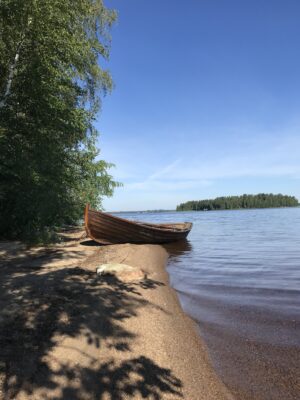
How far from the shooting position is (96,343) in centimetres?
466

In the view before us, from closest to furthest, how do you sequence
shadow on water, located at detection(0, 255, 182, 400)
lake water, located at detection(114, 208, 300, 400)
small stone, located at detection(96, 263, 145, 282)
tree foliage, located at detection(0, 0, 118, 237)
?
shadow on water, located at detection(0, 255, 182, 400) → lake water, located at detection(114, 208, 300, 400) → small stone, located at detection(96, 263, 145, 282) → tree foliage, located at detection(0, 0, 118, 237)

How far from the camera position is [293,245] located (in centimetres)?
1817

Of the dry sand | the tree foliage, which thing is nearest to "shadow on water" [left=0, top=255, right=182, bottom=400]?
the dry sand

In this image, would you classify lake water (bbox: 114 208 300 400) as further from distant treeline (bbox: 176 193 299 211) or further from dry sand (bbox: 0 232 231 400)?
distant treeline (bbox: 176 193 299 211)

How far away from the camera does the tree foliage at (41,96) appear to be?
35.7 feet

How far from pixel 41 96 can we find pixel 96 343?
902 cm

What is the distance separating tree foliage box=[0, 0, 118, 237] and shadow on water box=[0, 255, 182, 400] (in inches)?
225

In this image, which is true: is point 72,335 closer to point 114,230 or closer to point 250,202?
point 114,230

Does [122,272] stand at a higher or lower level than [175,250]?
higher

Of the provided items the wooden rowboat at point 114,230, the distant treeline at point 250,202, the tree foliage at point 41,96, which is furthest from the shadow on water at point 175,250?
the distant treeline at point 250,202

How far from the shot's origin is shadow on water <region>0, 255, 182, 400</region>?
12.1 ft

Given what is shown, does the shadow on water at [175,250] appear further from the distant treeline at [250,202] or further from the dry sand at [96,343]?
the distant treeline at [250,202]

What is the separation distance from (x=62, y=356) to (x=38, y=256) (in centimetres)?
742

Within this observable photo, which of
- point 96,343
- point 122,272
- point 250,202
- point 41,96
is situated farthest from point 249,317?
point 250,202
